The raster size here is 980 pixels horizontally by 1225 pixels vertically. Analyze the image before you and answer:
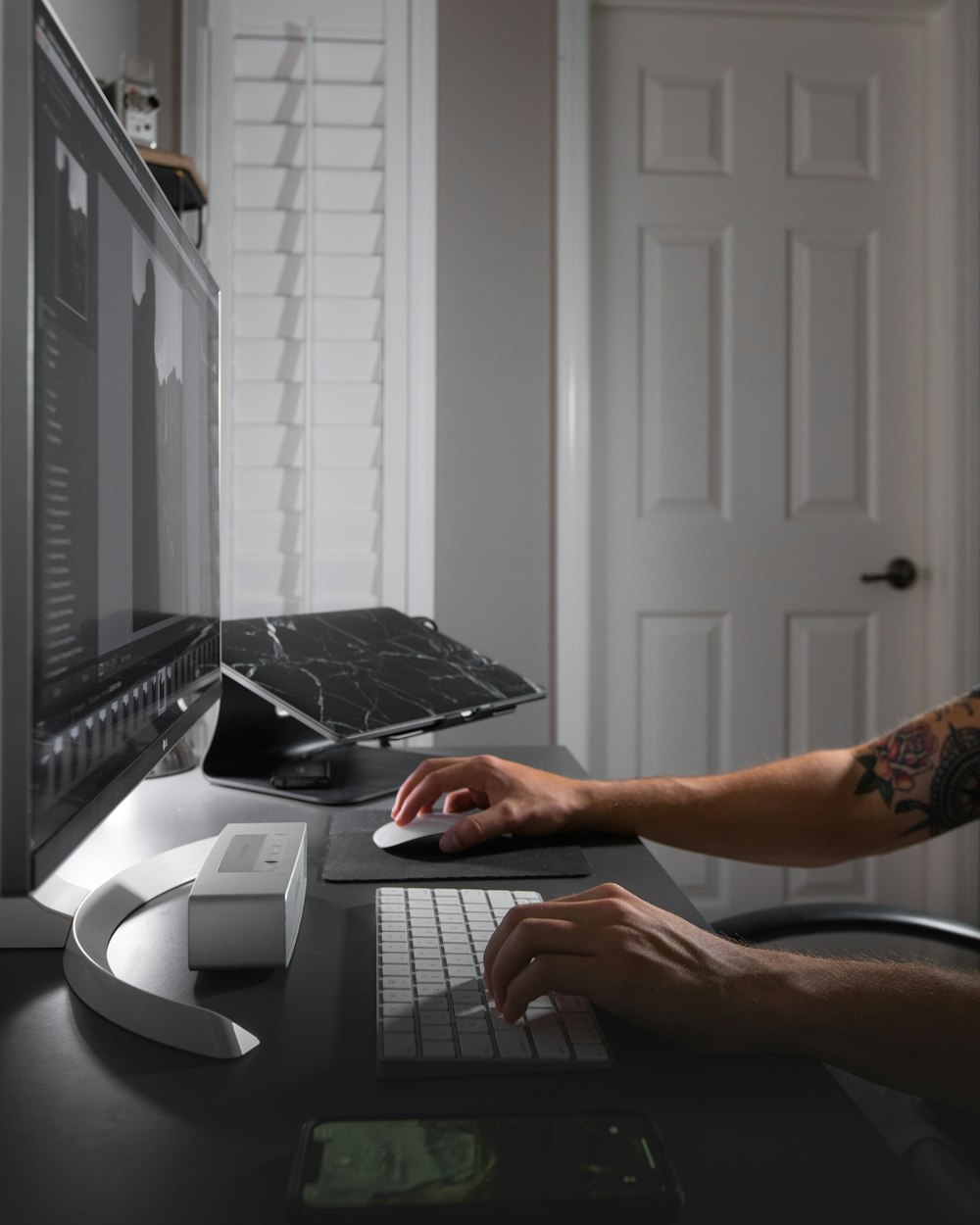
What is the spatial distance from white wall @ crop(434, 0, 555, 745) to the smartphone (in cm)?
177

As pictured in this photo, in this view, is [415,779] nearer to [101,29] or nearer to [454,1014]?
[454,1014]

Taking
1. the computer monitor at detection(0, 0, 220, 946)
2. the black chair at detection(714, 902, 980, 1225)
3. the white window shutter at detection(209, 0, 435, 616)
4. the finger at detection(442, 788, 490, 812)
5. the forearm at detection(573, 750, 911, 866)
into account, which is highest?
the white window shutter at detection(209, 0, 435, 616)

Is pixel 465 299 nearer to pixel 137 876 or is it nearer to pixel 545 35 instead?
pixel 545 35

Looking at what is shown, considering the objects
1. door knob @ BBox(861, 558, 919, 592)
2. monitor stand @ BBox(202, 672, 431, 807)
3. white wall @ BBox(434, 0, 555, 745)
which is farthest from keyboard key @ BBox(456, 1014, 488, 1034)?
door knob @ BBox(861, 558, 919, 592)

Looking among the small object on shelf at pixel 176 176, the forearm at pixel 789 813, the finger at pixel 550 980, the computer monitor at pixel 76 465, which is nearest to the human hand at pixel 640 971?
the finger at pixel 550 980

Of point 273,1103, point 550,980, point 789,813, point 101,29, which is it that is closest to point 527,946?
point 550,980

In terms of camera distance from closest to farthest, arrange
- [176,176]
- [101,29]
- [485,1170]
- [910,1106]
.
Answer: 1. [485,1170]
2. [910,1106]
3. [176,176]
4. [101,29]

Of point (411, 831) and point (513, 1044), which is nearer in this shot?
point (513, 1044)

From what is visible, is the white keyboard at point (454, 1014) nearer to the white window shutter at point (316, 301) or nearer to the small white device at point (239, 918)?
the small white device at point (239, 918)

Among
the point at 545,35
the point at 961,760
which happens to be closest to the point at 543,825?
the point at 961,760

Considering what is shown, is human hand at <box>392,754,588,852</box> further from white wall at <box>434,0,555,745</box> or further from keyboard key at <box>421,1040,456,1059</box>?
white wall at <box>434,0,555,745</box>

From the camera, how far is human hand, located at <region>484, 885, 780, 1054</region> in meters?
0.51

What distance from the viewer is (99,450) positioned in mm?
553

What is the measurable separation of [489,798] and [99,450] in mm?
512
